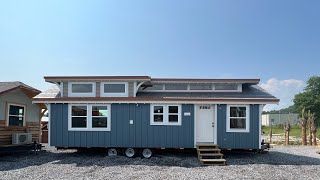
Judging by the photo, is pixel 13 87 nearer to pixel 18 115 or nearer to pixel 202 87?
pixel 18 115

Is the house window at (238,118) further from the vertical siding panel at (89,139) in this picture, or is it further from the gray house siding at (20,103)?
the gray house siding at (20,103)

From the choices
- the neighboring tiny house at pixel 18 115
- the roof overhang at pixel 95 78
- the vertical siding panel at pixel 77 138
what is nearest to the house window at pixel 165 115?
the roof overhang at pixel 95 78

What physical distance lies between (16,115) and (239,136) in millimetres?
11569

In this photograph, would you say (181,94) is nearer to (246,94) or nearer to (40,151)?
(246,94)

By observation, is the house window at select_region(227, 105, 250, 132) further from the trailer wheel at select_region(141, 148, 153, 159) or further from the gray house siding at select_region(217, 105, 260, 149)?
the trailer wheel at select_region(141, 148, 153, 159)

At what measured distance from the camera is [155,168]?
11867 mm

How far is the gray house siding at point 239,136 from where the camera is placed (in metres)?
14.3

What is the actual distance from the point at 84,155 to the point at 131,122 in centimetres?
298

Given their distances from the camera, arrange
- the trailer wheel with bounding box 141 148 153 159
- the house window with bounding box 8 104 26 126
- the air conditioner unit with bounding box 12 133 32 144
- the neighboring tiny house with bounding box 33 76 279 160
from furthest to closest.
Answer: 1. the house window with bounding box 8 104 26 126
2. the air conditioner unit with bounding box 12 133 32 144
3. the trailer wheel with bounding box 141 148 153 159
4. the neighboring tiny house with bounding box 33 76 279 160

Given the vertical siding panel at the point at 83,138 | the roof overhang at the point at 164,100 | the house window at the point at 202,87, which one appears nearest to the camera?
the roof overhang at the point at 164,100

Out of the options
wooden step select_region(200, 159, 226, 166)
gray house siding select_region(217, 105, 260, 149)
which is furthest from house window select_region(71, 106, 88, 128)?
gray house siding select_region(217, 105, 260, 149)

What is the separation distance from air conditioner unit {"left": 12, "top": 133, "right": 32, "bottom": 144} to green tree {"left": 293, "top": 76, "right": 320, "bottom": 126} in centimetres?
5582

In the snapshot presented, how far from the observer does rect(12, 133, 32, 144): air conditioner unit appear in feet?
51.3

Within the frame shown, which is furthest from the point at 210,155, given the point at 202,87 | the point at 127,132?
the point at 202,87
